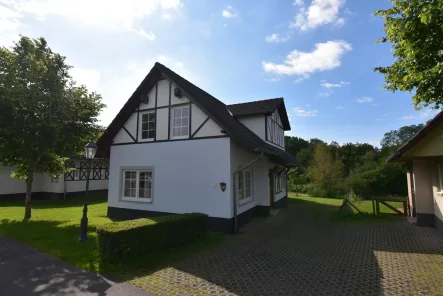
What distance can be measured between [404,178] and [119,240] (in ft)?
98.0

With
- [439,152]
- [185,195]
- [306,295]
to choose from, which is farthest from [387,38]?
[185,195]

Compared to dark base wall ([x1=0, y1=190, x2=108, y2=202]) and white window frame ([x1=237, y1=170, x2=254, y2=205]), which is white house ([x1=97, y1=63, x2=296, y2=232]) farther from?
dark base wall ([x1=0, y1=190, x2=108, y2=202])

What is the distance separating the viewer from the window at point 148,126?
12297mm

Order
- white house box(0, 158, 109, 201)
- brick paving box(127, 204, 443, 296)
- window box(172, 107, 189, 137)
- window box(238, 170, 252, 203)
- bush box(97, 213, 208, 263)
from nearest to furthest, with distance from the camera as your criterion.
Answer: brick paving box(127, 204, 443, 296) < bush box(97, 213, 208, 263) < window box(172, 107, 189, 137) < window box(238, 170, 252, 203) < white house box(0, 158, 109, 201)

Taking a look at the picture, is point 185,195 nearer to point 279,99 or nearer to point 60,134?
point 60,134

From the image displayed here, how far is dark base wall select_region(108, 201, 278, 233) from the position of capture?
9.90 metres

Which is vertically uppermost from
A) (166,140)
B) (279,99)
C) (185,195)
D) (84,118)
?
(279,99)

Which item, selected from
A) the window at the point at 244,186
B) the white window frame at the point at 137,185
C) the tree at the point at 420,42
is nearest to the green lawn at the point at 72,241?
the white window frame at the point at 137,185

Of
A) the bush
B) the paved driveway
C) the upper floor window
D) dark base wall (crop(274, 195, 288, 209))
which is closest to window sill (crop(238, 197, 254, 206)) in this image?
the bush

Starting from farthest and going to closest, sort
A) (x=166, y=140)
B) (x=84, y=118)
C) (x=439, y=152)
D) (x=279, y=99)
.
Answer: (x=279, y=99) < (x=84, y=118) < (x=166, y=140) < (x=439, y=152)

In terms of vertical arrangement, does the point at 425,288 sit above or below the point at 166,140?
below

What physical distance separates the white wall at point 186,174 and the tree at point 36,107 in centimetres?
321

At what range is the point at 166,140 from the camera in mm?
11656

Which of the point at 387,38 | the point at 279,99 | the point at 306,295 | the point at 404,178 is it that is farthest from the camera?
the point at 404,178
